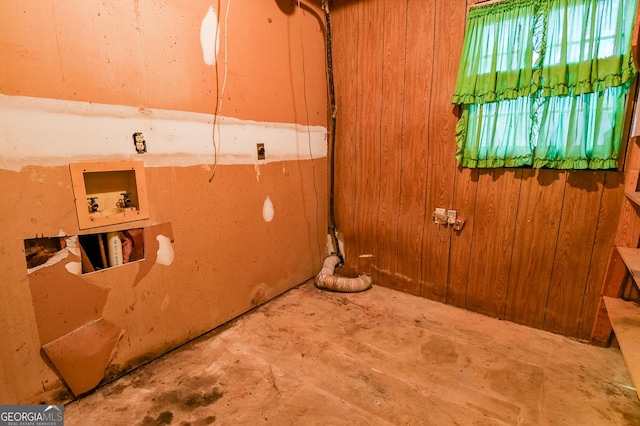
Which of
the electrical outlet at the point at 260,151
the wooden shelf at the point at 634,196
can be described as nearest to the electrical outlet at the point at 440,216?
the wooden shelf at the point at 634,196

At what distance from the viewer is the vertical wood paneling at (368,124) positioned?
257 cm

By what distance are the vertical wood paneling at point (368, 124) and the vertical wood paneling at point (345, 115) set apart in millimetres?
51

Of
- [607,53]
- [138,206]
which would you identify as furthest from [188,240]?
[607,53]

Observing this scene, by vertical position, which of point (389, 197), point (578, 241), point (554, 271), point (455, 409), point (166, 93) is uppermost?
point (166, 93)

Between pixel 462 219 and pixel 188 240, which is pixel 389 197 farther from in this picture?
pixel 188 240

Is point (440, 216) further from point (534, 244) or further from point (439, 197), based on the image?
point (534, 244)

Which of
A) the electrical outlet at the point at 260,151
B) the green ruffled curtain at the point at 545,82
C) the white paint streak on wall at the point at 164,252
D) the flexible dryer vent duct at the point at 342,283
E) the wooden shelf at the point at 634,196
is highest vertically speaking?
the green ruffled curtain at the point at 545,82

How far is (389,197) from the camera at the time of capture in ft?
8.98

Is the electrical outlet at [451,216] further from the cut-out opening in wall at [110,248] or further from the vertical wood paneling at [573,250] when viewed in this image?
the cut-out opening in wall at [110,248]

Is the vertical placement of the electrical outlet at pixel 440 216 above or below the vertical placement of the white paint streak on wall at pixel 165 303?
above

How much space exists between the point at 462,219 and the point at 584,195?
0.73 m

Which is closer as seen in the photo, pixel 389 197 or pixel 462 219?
pixel 462 219

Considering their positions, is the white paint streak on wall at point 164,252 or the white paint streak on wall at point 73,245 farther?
the white paint streak on wall at point 164,252

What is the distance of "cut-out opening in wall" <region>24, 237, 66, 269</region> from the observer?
1.39 m
